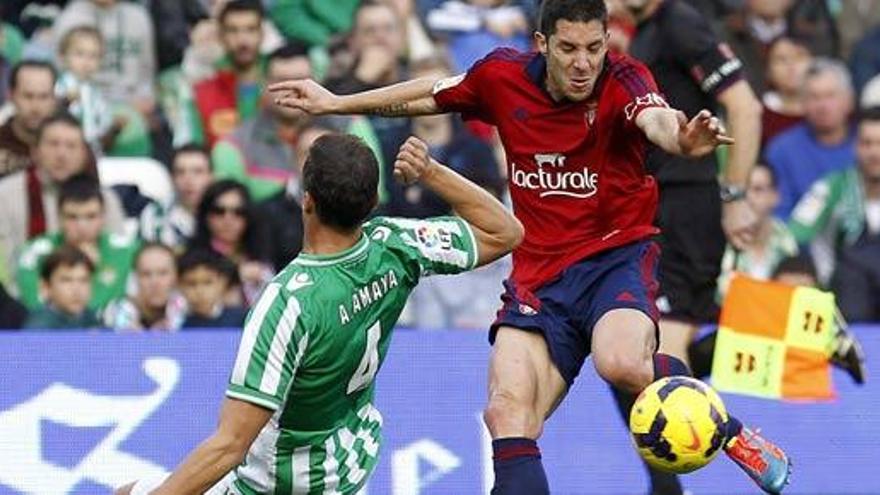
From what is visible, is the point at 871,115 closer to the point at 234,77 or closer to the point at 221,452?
the point at 234,77

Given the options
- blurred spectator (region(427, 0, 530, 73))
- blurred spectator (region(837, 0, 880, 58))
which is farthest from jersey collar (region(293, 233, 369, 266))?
blurred spectator (region(837, 0, 880, 58))

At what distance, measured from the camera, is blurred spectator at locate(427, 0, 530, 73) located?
15.2m

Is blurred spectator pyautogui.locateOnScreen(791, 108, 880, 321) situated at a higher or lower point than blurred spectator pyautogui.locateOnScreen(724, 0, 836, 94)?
lower

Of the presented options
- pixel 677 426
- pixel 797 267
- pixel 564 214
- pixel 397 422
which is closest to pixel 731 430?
pixel 677 426

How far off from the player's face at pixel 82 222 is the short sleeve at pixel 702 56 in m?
4.16

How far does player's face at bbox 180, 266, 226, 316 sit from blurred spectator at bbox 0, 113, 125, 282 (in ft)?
2.48

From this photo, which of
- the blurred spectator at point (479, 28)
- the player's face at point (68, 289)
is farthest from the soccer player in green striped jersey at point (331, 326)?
the blurred spectator at point (479, 28)

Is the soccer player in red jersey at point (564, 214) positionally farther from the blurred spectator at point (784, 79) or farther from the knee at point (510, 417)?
the blurred spectator at point (784, 79)

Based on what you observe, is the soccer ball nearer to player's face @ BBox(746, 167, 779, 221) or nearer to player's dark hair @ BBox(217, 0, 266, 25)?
player's face @ BBox(746, 167, 779, 221)

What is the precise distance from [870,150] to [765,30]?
1.55 meters

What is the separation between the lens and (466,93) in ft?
30.4

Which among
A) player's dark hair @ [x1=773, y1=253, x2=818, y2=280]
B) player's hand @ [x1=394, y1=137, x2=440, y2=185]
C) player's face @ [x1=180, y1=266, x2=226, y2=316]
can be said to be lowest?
player's face @ [x1=180, y1=266, x2=226, y2=316]

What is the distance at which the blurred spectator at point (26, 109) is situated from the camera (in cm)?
1387

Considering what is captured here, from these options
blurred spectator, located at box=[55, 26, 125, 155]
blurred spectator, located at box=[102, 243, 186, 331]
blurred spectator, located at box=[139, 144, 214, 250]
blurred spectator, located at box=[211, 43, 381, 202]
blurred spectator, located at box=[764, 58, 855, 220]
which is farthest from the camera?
blurred spectator, located at box=[764, 58, 855, 220]
